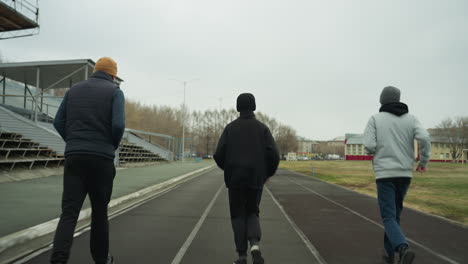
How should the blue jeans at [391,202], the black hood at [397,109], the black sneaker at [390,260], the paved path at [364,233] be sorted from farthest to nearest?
the paved path at [364,233] < the black sneaker at [390,260] < the black hood at [397,109] < the blue jeans at [391,202]

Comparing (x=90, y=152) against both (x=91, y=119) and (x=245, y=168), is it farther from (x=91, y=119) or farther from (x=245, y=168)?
(x=245, y=168)

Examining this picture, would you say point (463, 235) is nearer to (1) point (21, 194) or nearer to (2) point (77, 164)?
(2) point (77, 164)

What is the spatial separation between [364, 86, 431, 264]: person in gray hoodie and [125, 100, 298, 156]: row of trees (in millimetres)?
69582

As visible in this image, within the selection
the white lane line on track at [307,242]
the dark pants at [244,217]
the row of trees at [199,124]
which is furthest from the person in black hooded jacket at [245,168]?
the row of trees at [199,124]

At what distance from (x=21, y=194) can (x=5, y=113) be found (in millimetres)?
10418

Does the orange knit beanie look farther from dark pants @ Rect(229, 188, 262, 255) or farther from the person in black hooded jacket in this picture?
dark pants @ Rect(229, 188, 262, 255)

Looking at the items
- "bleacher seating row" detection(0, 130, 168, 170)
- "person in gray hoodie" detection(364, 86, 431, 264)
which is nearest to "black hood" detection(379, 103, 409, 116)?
"person in gray hoodie" detection(364, 86, 431, 264)

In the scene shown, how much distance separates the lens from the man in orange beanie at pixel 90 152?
318cm

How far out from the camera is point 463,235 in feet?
19.5

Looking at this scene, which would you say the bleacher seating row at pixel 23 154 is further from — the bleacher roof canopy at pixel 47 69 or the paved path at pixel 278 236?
the paved path at pixel 278 236

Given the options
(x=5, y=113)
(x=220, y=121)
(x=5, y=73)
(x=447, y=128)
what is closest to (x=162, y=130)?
(x=220, y=121)

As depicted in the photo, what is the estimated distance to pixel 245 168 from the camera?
12.6 ft

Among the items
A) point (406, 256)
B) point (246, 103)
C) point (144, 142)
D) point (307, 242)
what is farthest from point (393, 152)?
point (144, 142)

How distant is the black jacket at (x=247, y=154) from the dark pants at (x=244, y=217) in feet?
0.39
